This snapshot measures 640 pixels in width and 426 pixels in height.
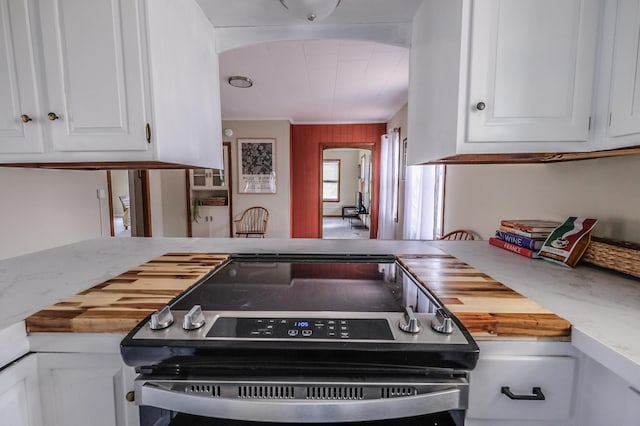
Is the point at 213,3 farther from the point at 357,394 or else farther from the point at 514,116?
the point at 357,394

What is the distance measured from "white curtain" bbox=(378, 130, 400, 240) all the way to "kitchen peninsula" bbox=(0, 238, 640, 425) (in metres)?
2.87

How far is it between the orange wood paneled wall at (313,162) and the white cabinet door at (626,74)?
174 inches

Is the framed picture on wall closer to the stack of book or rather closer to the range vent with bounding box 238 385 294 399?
the stack of book

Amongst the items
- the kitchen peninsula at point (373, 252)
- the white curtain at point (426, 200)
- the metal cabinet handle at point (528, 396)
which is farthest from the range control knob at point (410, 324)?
the white curtain at point (426, 200)

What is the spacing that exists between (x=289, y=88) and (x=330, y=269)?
110 inches

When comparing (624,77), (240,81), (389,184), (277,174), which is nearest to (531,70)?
(624,77)

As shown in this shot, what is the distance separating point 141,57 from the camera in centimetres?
99

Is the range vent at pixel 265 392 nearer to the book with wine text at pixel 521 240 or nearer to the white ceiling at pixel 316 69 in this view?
the book with wine text at pixel 521 240

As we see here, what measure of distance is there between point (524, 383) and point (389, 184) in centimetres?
401

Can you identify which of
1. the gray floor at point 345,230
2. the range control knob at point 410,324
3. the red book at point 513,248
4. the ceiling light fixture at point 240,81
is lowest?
the gray floor at point 345,230

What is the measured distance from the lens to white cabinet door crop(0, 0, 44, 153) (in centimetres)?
102

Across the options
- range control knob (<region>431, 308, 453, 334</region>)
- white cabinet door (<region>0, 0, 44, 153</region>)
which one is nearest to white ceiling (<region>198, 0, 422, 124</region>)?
white cabinet door (<region>0, 0, 44, 153</region>)

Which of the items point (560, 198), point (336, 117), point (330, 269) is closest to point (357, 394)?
point (330, 269)

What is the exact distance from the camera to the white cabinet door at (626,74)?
822 mm
